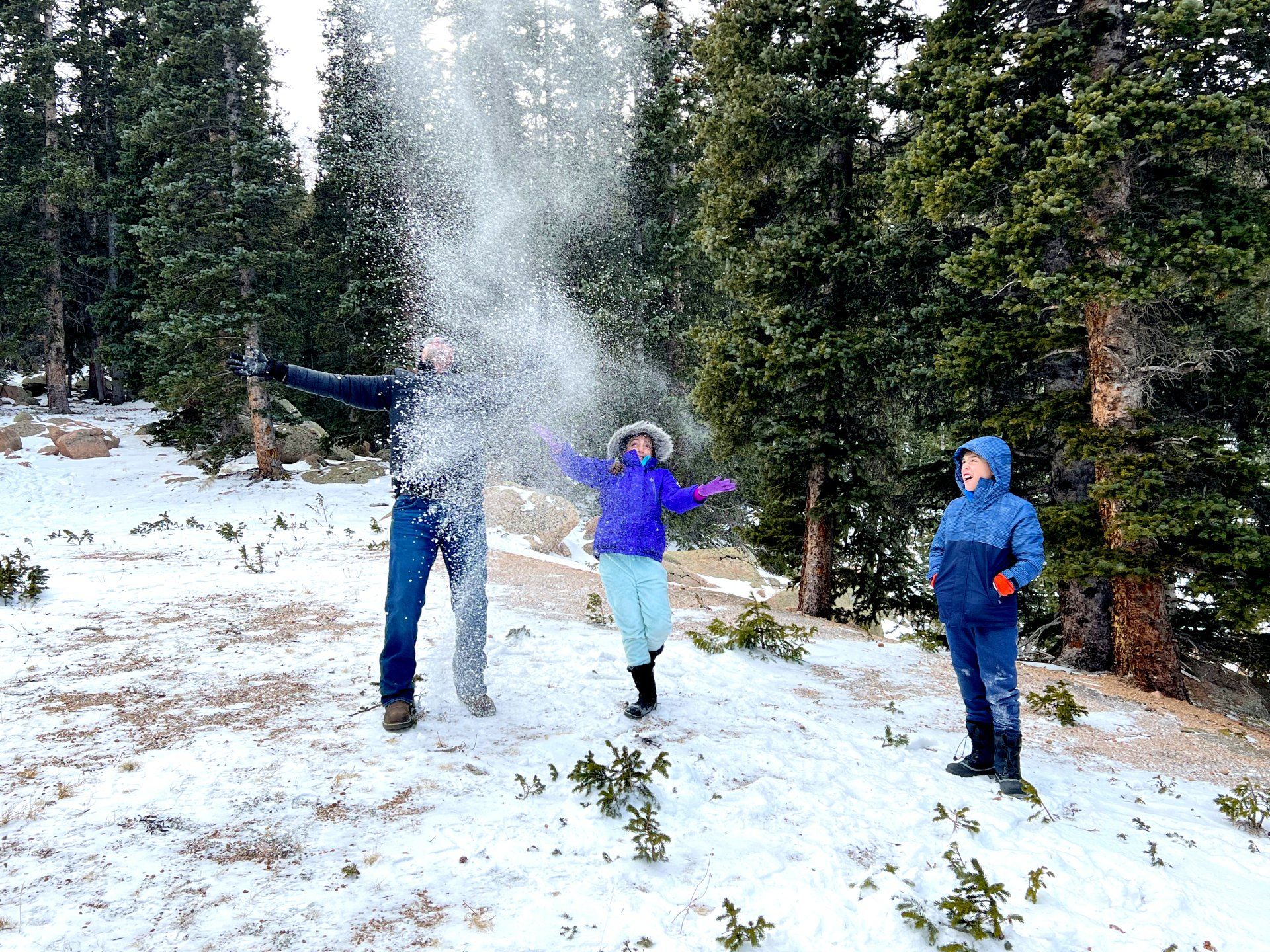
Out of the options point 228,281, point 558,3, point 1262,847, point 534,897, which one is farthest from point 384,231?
point 1262,847

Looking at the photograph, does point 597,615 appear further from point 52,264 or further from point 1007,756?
point 52,264

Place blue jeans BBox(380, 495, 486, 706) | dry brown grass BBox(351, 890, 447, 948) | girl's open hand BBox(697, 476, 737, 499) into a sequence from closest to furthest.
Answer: dry brown grass BBox(351, 890, 447, 948) → blue jeans BBox(380, 495, 486, 706) → girl's open hand BBox(697, 476, 737, 499)

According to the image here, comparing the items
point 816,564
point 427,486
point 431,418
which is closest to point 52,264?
point 816,564

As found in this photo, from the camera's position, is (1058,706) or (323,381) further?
(1058,706)

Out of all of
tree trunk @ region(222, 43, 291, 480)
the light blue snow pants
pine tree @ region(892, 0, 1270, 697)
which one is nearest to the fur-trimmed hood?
the light blue snow pants

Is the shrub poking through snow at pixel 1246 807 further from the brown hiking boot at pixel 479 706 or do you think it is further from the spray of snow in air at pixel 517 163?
the spray of snow in air at pixel 517 163

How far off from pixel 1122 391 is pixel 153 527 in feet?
52.3

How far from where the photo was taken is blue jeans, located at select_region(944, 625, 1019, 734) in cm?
420

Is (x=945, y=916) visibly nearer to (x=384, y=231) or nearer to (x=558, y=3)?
(x=384, y=231)

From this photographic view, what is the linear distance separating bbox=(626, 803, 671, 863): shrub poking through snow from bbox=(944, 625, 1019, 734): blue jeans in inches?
89.8

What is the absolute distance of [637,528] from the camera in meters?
5.02

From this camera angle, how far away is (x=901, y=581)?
11.6 m

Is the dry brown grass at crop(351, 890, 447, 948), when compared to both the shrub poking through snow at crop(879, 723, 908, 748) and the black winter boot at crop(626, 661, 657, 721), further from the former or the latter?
the shrub poking through snow at crop(879, 723, 908, 748)

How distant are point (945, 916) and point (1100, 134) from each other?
712 centimetres
